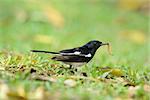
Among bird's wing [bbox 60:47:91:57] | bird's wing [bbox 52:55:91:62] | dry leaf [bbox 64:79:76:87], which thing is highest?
bird's wing [bbox 60:47:91:57]

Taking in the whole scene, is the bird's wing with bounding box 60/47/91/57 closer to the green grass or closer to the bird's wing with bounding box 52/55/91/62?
the bird's wing with bounding box 52/55/91/62

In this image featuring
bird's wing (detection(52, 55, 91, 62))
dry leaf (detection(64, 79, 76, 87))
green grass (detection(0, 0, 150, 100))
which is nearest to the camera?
green grass (detection(0, 0, 150, 100))

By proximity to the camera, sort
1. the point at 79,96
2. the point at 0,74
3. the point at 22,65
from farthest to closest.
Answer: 1. the point at 22,65
2. the point at 0,74
3. the point at 79,96

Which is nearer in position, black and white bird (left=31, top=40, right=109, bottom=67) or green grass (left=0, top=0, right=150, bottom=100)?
green grass (left=0, top=0, right=150, bottom=100)

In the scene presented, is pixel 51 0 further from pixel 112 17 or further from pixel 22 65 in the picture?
pixel 22 65

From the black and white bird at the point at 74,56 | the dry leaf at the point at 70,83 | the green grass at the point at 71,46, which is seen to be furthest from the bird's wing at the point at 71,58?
the dry leaf at the point at 70,83

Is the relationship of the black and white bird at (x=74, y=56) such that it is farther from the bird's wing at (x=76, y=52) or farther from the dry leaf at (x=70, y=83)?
the dry leaf at (x=70, y=83)

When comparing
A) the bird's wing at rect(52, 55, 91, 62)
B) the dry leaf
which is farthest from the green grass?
the bird's wing at rect(52, 55, 91, 62)

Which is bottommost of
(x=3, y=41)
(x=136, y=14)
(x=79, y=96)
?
(x=79, y=96)

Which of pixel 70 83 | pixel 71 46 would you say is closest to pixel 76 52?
pixel 70 83

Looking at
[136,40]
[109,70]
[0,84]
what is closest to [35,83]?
[0,84]
